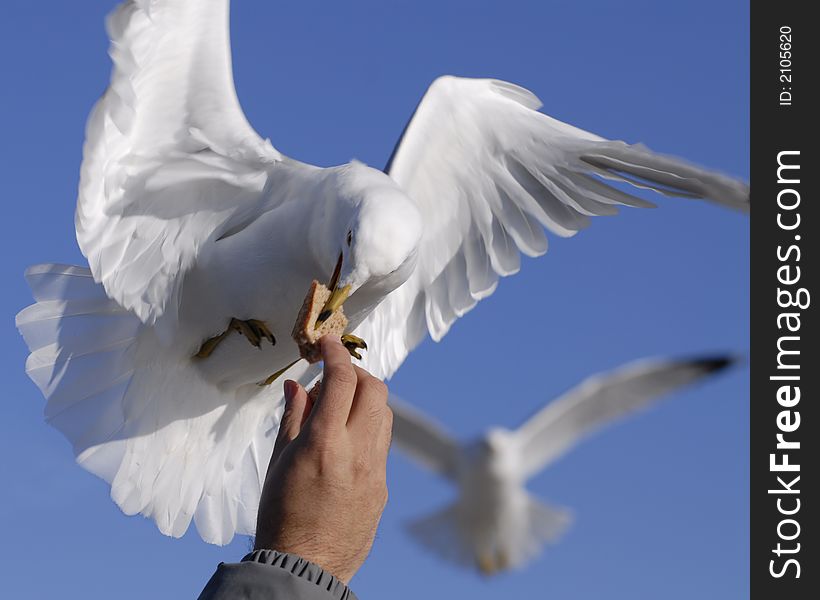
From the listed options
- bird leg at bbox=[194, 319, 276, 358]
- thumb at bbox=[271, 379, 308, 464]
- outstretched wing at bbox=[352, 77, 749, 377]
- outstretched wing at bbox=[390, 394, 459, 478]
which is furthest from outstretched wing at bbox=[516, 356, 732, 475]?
→ thumb at bbox=[271, 379, 308, 464]

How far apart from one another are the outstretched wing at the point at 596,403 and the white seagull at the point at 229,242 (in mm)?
3222

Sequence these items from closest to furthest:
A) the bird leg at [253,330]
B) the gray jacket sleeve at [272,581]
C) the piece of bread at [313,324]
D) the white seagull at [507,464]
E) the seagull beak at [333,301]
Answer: the gray jacket sleeve at [272,581] → the piece of bread at [313,324] → the seagull beak at [333,301] → the bird leg at [253,330] → the white seagull at [507,464]

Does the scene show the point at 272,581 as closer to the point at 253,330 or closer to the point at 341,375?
the point at 341,375

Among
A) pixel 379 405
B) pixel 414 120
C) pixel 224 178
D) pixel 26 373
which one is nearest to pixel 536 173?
pixel 414 120

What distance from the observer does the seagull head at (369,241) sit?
3.74m

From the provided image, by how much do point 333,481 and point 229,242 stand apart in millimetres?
2709

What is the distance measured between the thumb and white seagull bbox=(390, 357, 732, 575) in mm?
7479

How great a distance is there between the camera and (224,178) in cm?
430

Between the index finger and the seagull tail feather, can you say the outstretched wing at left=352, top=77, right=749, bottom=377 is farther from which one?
the seagull tail feather

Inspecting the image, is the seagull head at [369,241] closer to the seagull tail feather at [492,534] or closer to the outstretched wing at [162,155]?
the outstretched wing at [162,155]

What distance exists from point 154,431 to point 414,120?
1652mm

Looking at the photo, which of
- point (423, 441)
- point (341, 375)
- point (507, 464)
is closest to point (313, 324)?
point (341, 375)

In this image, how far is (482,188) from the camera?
213 inches

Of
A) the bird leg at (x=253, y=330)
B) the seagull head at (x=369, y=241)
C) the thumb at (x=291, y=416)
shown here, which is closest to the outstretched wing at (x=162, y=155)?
the bird leg at (x=253, y=330)
